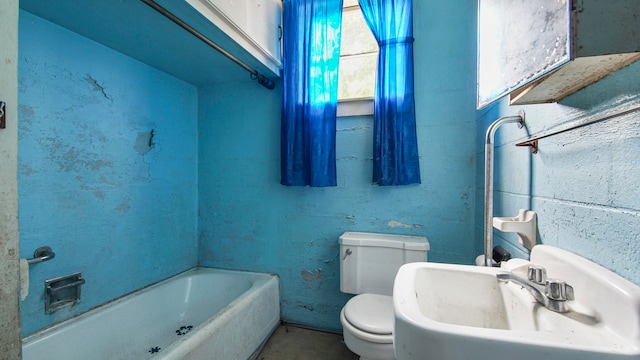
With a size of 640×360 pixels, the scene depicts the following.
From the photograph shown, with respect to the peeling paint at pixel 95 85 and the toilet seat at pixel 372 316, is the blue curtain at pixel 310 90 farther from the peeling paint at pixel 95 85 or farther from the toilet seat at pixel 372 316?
the peeling paint at pixel 95 85

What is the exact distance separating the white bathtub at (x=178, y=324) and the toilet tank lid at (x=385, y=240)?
0.69 metres

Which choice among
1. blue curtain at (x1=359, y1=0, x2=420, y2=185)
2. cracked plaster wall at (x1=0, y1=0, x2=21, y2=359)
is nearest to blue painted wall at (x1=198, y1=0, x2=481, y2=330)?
blue curtain at (x1=359, y1=0, x2=420, y2=185)

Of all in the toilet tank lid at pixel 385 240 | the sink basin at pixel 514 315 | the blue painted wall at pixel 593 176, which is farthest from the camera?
the toilet tank lid at pixel 385 240

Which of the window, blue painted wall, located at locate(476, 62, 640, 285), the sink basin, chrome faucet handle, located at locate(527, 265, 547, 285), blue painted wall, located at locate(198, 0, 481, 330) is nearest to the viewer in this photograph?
the sink basin

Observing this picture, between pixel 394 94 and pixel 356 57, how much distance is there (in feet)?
1.44

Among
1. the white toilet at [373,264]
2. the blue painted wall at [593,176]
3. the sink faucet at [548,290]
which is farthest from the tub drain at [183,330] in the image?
the blue painted wall at [593,176]

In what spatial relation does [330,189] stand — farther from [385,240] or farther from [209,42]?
[209,42]

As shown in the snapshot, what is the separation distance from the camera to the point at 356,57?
1876 millimetres

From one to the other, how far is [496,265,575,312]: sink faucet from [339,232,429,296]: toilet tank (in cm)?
88

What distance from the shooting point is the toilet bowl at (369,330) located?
1.24 meters

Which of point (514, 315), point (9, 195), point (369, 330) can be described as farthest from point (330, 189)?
point (9, 195)

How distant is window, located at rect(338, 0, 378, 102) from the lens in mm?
1850

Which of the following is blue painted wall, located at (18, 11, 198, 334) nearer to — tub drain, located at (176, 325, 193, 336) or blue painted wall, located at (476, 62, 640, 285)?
tub drain, located at (176, 325, 193, 336)

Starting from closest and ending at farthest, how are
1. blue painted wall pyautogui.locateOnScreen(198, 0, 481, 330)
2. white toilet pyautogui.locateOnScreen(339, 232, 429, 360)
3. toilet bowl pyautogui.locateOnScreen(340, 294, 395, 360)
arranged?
toilet bowl pyautogui.locateOnScreen(340, 294, 395, 360), white toilet pyautogui.locateOnScreen(339, 232, 429, 360), blue painted wall pyautogui.locateOnScreen(198, 0, 481, 330)
